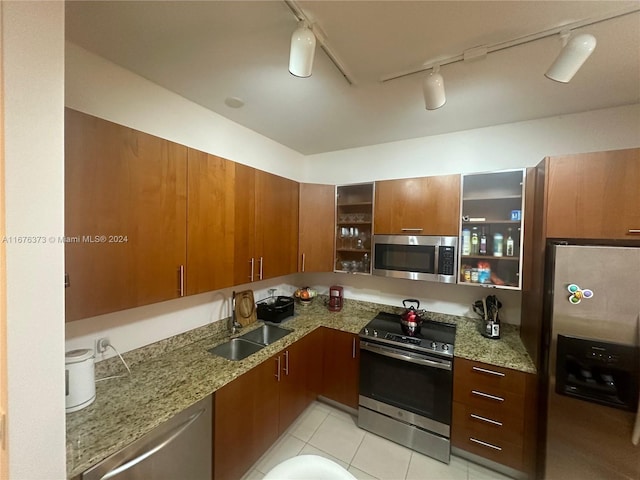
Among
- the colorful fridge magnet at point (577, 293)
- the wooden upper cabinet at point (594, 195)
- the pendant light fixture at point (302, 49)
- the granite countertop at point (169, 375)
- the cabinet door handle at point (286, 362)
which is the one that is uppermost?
the pendant light fixture at point (302, 49)

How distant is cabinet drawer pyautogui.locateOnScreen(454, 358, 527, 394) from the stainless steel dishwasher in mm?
1636

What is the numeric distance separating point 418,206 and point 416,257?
1.44 feet

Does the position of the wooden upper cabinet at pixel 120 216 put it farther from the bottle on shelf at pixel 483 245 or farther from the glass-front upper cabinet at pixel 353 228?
the bottle on shelf at pixel 483 245

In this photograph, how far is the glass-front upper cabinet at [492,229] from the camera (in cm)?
183

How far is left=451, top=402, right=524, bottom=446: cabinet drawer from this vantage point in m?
1.62

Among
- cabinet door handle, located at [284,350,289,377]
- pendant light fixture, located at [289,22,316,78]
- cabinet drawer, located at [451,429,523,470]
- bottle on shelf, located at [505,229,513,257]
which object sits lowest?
cabinet drawer, located at [451,429,523,470]

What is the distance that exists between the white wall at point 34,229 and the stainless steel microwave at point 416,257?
6.72ft

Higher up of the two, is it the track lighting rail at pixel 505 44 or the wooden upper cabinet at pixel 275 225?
the track lighting rail at pixel 505 44

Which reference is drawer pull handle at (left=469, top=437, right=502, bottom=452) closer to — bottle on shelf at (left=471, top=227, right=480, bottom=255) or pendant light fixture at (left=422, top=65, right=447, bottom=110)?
bottle on shelf at (left=471, top=227, right=480, bottom=255)

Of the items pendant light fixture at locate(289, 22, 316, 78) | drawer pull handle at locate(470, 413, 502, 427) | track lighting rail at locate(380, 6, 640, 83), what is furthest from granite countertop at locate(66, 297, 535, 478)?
track lighting rail at locate(380, 6, 640, 83)

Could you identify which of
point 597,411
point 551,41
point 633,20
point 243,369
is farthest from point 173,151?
point 597,411

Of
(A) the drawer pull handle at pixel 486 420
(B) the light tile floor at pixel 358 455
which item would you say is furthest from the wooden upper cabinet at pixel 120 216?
(A) the drawer pull handle at pixel 486 420

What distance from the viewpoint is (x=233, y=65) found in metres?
1.41

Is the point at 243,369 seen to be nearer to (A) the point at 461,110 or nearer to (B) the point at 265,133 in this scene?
(B) the point at 265,133
